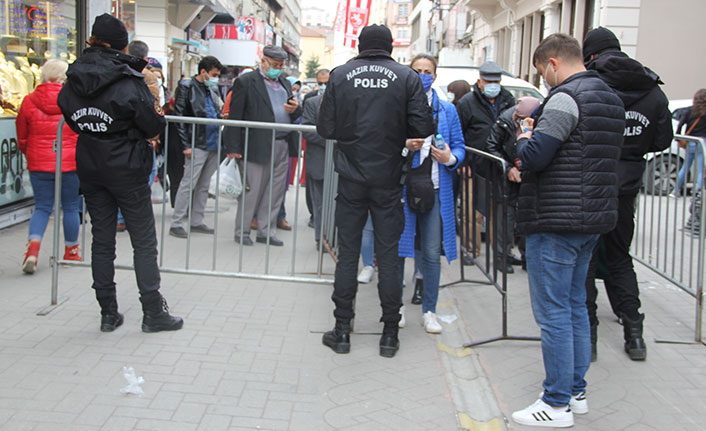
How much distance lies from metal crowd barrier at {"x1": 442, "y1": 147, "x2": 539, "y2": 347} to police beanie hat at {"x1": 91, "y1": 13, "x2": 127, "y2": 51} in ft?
8.91

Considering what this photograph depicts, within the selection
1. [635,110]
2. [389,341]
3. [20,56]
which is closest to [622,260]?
[635,110]

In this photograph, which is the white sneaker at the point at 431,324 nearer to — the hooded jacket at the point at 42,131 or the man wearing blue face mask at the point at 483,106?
the man wearing blue face mask at the point at 483,106

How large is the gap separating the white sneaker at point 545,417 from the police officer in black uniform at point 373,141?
1.13 m

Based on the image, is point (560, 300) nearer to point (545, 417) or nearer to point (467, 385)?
point (545, 417)

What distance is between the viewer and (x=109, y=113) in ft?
14.3

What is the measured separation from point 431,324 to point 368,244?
1242 mm

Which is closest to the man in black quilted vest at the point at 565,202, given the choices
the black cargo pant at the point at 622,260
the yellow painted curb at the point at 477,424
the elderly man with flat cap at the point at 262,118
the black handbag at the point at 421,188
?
the yellow painted curb at the point at 477,424

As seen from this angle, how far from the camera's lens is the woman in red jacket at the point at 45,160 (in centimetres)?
614

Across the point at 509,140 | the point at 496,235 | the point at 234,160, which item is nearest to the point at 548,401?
the point at 496,235

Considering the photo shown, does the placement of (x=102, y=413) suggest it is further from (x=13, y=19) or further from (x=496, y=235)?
(x=13, y=19)

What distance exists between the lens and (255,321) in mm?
5176

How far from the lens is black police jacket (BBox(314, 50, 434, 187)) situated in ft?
14.0

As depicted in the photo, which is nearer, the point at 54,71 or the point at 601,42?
the point at 601,42

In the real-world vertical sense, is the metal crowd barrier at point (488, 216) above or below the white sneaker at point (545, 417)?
above
